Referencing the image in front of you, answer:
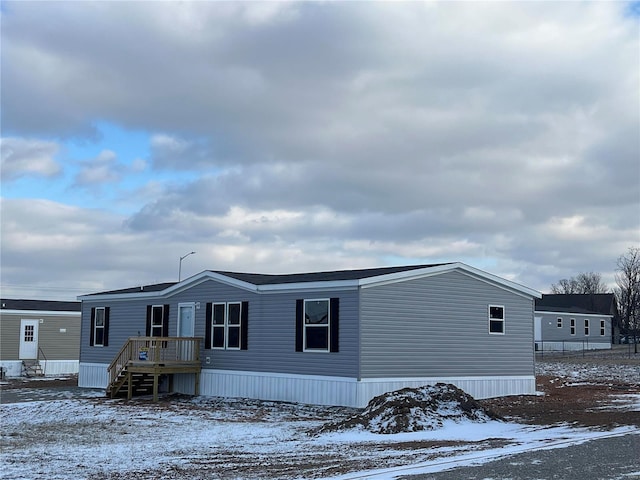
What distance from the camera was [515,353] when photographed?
23109 mm

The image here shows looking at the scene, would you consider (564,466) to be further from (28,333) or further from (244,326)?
(28,333)

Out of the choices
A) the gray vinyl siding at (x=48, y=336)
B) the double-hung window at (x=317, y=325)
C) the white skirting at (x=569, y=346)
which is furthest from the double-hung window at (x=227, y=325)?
the white skirting at (x=569, y=346)

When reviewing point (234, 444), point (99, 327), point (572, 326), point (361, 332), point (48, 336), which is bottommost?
point (234, 444)

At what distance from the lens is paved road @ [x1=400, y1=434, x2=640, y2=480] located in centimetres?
961

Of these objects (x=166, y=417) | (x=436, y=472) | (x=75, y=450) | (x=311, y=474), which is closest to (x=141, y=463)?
(x=75, y=450)

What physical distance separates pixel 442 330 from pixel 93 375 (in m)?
13.1

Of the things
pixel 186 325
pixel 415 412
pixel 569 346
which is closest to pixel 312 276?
pixel 186 325

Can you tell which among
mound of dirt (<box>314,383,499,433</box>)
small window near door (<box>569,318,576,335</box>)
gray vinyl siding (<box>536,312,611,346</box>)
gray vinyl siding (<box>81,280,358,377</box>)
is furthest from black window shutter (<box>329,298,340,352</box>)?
small window near door (<box>569,318,576,335</box>)

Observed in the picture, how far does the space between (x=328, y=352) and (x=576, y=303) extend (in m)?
53.5

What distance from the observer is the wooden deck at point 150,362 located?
22266mm

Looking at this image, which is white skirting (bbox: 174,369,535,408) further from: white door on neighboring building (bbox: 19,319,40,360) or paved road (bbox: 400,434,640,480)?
white door on neighboring building (bbox: 19,319,40,360)

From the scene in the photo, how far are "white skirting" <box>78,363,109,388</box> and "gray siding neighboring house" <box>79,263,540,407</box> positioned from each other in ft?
12.4

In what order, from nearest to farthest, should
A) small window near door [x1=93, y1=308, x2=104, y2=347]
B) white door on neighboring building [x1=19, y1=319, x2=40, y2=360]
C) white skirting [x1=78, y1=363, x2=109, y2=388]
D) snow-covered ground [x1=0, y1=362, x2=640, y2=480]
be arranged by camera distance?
snow-covered ground [x1=0, y1=362, x2=640, y2=480] < white skirting [x1=78, y1=363, x2=109, y2=388] < small window near door [x1=93, y1=308, x2=104, y2=347] < white door on neighboring building [x1=19, y1=319, x2=40, y2=360]

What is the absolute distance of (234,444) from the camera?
44.9 ft
